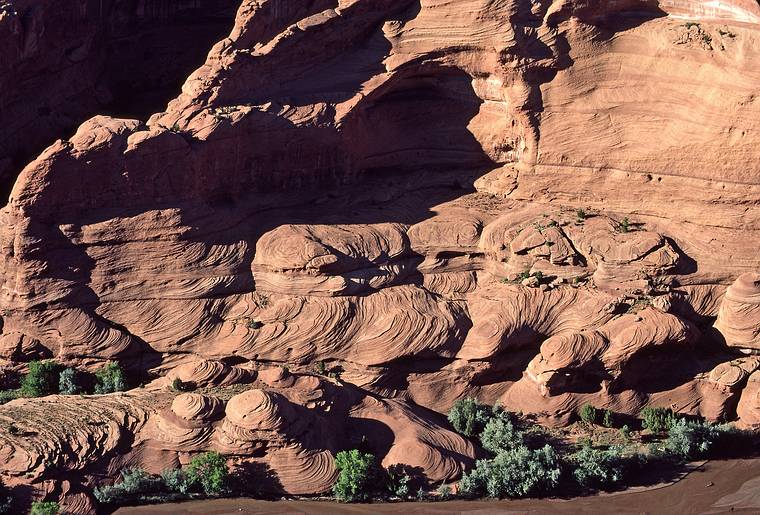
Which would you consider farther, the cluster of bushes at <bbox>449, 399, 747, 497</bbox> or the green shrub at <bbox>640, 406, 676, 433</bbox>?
A: the green shrub at <bbox>640, 406, 676, 433</bbox>

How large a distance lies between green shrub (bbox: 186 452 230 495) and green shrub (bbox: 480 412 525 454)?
19.5 feet

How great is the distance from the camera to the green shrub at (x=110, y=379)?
86.5 ft

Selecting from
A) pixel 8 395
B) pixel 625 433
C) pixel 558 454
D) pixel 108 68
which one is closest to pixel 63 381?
pixel 8 395

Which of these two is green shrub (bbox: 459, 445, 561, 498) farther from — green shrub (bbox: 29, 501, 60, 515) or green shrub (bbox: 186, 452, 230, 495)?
green shrub (bbox: 29, 501, 60, 515)

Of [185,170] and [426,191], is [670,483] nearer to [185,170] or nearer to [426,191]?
[426,191]

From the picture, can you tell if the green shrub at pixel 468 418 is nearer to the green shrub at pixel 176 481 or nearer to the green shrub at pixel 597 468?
the green shrub at pixel 597 468

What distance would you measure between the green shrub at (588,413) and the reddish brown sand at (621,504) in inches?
89.2

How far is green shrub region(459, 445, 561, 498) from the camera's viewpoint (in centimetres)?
2511

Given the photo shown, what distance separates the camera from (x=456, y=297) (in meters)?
28.2

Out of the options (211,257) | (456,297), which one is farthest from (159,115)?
(456,297)

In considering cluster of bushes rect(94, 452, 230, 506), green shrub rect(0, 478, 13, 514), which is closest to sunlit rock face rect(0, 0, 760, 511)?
cluster of bushes rect(94, 452, 230, 506)

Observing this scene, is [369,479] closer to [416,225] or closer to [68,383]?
Result: [416,225]

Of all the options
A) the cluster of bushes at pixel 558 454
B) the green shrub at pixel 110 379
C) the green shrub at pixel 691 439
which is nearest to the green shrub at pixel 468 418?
the cluster of bushes at pixel 558 454

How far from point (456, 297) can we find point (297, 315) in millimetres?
3952
